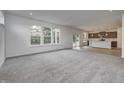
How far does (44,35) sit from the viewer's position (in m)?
7.37

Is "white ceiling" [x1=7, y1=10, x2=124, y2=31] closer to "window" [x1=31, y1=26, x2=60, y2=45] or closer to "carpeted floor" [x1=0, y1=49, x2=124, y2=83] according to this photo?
"window" [x1=31, y1=26, x2=60, y2=45]

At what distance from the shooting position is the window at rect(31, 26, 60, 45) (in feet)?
21.9

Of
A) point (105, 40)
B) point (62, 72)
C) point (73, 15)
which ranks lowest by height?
point (62, 72)

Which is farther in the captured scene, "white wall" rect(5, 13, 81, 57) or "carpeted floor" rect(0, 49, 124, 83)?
"white wall" rect(5, 13, 81, 57)

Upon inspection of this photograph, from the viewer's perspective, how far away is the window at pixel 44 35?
668cm

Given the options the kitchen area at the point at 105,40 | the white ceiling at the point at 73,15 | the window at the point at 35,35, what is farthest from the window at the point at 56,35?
the kitchen area at the point at 105,40

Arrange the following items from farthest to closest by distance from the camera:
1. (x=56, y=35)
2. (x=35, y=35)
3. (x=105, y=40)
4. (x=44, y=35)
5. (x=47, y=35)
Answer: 1. (x=105, y=40)
2. (x=56, y=35)
3. (x=47, y=35)
4. (x=44, y=35)
5. (x=35, y=35)

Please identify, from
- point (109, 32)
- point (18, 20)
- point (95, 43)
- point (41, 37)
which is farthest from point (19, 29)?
point (109, 32)

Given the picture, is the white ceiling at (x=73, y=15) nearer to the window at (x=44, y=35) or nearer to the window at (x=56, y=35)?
the window at (x=44, y=35)

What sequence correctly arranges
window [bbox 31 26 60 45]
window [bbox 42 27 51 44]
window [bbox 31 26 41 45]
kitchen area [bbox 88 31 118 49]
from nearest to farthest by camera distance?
window [bbox 31 26 41 45] < window [bbox 31 26 60 45] < window [bbox 42 27 51 44] < kitchen area [bbox 88 31 118 49]

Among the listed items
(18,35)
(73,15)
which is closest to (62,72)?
(73,15)

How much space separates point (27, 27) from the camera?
5.98 meters

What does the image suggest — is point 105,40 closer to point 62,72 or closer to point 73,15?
point 73,15

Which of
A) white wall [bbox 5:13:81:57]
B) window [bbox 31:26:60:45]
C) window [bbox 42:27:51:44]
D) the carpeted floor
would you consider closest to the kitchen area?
window [bbox 31:26:60:45]
